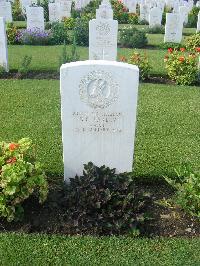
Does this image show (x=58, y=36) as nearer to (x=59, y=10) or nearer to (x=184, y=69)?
(x=59, y=10)

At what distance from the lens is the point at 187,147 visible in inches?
238

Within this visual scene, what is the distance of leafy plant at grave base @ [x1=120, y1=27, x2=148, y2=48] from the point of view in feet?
48.6

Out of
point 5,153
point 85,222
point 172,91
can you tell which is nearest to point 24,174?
point 5,153

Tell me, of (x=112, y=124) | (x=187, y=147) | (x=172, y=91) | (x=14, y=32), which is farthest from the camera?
(x=14, y=32)

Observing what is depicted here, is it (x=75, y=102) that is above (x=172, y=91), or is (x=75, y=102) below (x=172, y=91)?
above

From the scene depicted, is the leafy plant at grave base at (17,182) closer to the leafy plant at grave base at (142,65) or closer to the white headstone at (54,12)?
the leafy plant at grave base at (142,65)

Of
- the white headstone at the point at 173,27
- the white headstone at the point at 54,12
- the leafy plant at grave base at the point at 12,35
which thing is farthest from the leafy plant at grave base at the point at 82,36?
the white headstone at the point at 54,12

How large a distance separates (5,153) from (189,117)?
13.4 ft

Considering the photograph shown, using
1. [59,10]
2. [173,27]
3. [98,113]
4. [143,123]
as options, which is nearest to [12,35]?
[173,27]

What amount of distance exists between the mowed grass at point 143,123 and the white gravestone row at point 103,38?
1576 mm

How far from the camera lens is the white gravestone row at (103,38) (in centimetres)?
1005

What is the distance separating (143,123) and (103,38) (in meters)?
4.10

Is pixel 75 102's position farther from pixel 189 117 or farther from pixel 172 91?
pixel 172 91

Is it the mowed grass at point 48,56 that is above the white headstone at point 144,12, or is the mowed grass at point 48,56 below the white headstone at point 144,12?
below
